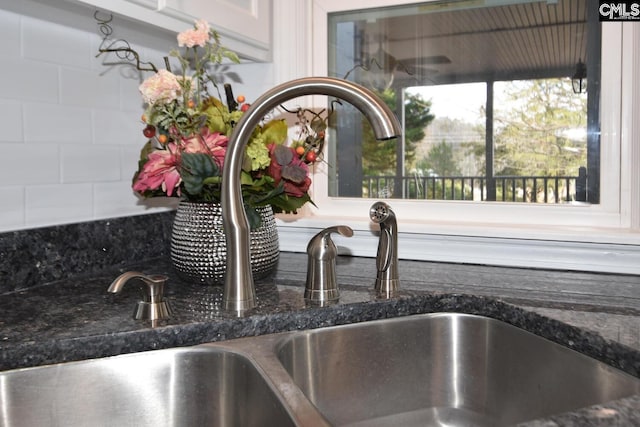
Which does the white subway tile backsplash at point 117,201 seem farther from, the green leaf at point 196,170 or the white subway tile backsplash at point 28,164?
the green leaf at point 196,170

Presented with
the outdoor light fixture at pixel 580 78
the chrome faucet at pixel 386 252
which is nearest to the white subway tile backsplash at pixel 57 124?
the chrome faucet at pixel 386 252

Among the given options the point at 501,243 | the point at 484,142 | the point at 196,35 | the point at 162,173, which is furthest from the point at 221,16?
the point at 501,243

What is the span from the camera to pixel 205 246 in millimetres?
1111

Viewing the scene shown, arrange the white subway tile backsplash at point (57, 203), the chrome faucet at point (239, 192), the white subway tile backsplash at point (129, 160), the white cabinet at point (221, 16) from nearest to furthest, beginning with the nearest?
the chrome faucet at point (239, 192) < the white cabinet at point (221, 16) < the white subway tile backsplash at point (57, 203) < the white subway tile backsplash at point (129, 160)

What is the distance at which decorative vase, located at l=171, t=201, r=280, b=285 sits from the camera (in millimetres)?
1113

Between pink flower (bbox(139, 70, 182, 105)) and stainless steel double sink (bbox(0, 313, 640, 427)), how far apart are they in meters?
0.49

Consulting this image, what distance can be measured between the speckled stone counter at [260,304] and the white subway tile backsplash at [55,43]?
36 centimetres

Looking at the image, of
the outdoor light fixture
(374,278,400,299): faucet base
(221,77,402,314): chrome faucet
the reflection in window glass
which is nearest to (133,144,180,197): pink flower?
(221,77,402,314): chrome faucet

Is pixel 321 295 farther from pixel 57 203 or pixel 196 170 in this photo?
pixel 57 203

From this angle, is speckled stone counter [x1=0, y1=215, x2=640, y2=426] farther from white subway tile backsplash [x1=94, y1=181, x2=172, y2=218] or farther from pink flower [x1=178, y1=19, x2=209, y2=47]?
pink flower [x1=178, y1=19, x2=209, y2=47]

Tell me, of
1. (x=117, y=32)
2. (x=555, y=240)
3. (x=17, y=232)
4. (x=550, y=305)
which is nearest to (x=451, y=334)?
(x=550, y=305)

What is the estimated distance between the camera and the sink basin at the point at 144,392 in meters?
0.79

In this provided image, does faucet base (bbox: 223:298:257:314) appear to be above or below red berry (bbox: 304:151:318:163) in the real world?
below

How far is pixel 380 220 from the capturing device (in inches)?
44.0
